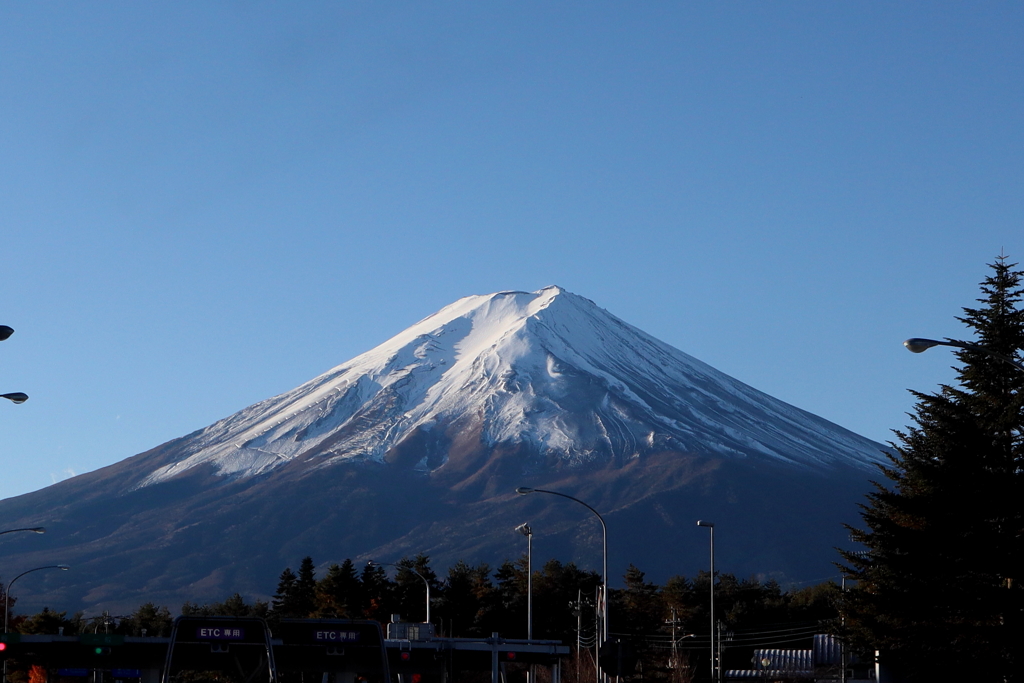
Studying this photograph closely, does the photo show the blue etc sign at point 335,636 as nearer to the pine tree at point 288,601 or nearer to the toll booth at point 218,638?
the toll booth at point 218,638

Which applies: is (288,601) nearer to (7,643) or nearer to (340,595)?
(340,595)

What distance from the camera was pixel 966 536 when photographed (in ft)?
146

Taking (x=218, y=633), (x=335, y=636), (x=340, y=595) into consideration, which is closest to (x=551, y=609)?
(x=340, y=595)

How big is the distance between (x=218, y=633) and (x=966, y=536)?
100 ft

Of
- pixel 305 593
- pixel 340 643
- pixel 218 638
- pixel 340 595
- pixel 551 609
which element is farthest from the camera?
pixel 305 593

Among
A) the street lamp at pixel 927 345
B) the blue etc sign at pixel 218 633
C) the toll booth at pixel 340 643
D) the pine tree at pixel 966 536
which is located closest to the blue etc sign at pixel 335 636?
the toll booth at pixel 340 643

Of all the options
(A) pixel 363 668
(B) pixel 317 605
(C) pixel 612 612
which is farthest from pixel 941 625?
(B) pixel 317 605

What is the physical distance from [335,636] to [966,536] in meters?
27.2

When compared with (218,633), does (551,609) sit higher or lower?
lower

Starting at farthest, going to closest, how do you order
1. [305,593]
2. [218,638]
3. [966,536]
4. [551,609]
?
[305,593]
[551,609]
[966,536]
[218,638]

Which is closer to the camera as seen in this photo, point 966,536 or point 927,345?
point 927,345

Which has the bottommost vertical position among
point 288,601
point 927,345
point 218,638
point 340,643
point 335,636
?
point 288,601

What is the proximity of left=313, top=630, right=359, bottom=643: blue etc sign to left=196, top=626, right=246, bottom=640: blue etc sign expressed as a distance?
3.13m

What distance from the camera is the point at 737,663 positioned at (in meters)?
107
